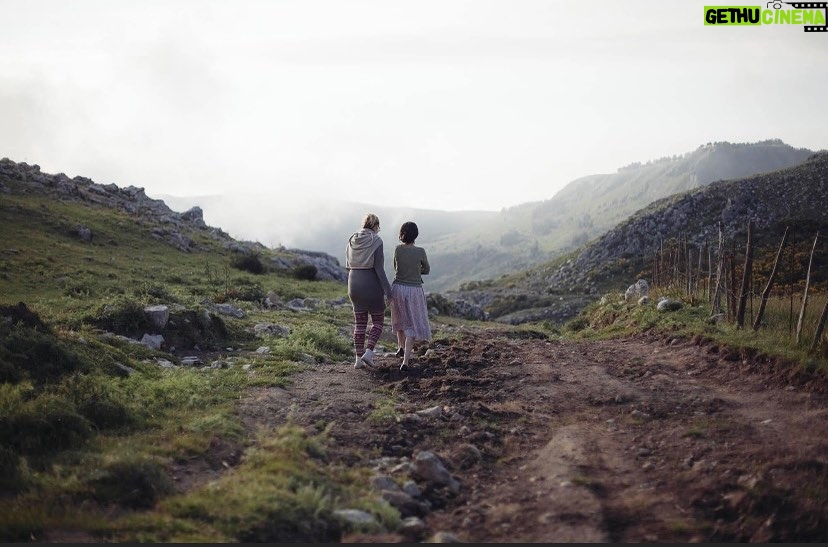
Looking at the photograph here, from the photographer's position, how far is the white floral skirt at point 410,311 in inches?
452

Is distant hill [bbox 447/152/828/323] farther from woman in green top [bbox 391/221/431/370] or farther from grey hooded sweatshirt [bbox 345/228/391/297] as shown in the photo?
grey hooded sweatshirt [bbox 345/228/391/297]

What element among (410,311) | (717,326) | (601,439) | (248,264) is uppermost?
(248,264)

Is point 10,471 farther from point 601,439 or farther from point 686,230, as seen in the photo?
point 686,230

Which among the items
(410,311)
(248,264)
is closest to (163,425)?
(410,311)

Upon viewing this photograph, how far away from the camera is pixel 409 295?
37.8ft

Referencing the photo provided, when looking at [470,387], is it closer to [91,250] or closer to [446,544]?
[446,544]

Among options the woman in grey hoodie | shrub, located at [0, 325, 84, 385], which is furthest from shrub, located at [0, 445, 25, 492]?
the woman in grey hoodie

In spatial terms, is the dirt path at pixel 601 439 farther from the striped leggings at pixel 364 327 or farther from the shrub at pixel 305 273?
the shrub at pixel 305 273

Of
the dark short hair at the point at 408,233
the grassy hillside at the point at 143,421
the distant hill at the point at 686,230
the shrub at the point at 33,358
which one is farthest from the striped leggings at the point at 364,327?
the distant hill at the point at 686,230

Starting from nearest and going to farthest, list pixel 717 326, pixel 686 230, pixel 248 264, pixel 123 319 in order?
pixel 717 326 → pixel 123 319 → pixel 248 264 → pixel 686 230

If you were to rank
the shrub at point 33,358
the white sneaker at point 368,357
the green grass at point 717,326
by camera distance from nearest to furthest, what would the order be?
the shrub at point 33,358
the green grass at point 717,326
the white sneaker at point 368,357

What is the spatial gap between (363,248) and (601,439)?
5.56 meters

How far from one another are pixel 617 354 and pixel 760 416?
5759mm

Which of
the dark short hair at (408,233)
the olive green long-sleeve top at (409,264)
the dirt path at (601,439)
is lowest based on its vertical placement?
the dirt path at (601,439)
